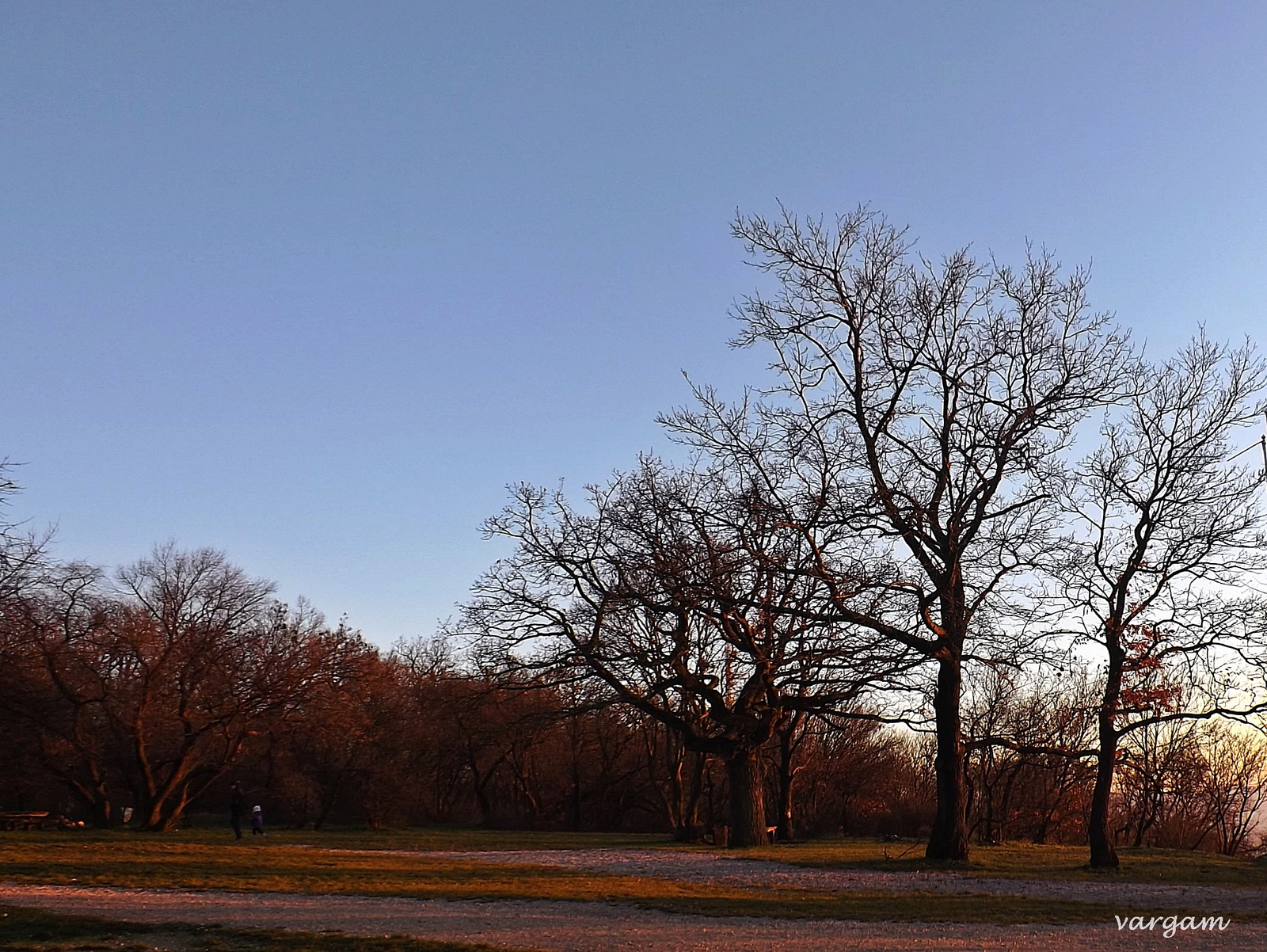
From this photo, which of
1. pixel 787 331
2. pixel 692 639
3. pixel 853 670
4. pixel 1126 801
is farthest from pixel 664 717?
pixel 1126 801

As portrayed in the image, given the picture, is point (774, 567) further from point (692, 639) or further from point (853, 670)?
point (692, 639)

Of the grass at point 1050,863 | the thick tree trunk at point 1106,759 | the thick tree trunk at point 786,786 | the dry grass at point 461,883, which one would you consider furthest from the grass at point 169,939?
the thick tree trunk at point 786,786

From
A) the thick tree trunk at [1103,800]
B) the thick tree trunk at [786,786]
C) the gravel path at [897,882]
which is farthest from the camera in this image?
the thick tree trunk at [786,786]

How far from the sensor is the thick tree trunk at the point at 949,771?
2244 centimetres

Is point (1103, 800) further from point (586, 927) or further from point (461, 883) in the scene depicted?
point (586, 927)

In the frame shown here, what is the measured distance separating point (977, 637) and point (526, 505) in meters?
14.1

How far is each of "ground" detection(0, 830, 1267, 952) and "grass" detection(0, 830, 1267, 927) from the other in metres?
0.08

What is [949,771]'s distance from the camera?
2270 cm

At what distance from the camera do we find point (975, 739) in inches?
Result: 937

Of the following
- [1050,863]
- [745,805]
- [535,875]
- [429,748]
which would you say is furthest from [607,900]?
[429,748]

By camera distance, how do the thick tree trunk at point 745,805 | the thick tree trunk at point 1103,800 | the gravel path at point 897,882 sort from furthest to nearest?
the thick tree trunk at point 745,805 < the thick tree trunk at point 1103,800 < the gravel path at point 897,882

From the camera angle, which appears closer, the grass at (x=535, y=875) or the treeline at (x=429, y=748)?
the grass at (x=535, y=875)

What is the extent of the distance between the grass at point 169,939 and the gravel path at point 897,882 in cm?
938

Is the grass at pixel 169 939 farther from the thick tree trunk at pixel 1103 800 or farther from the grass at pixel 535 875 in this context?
the thick tree trunk at pixel 1103 800
